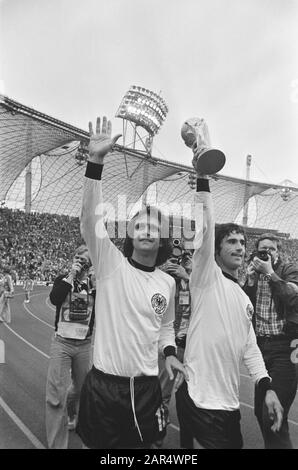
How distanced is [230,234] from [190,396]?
0.84 meters

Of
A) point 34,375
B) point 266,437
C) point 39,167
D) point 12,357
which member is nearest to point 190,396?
point 266,437

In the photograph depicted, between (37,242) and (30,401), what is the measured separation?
1078 inches

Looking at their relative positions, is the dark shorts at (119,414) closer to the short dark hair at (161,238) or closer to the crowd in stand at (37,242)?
the short dark hair at (161,238)

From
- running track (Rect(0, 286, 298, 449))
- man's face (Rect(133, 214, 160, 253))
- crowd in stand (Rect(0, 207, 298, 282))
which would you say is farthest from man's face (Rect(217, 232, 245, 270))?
crowd in stand (Rect(0, 207, 298, 282))

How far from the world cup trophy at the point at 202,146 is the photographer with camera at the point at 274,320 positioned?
3.76 ft

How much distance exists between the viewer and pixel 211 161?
1.84m

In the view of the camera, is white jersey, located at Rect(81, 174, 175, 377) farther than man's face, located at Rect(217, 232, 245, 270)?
No

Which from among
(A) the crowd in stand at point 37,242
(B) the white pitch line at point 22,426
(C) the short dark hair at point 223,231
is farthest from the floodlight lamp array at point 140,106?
(C) the short dark hair at point 223,231

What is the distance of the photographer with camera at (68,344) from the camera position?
306 cm

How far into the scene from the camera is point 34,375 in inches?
209

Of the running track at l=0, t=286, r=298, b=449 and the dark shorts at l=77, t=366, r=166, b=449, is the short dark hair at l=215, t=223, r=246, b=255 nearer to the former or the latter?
the dark shorts at l=77, t=366, r=166, b=449

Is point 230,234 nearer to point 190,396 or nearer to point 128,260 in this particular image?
point 128,260

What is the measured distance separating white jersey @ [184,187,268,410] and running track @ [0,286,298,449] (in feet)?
5.43

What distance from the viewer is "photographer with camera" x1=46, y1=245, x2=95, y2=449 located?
3061 millimetres
